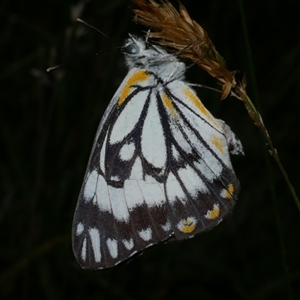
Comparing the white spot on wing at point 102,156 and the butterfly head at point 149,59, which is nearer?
the butterfly head at point 149,59

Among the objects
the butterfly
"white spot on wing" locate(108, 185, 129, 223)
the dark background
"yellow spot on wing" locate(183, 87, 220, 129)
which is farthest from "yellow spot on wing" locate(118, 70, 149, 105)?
the dark background

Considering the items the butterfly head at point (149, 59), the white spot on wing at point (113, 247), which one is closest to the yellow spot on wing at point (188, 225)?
the white spot on wing at point (113, 247)

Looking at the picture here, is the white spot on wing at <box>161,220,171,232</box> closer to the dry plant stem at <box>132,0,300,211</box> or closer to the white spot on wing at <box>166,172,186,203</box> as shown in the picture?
the white spot on wing at <box>166,172,186,203</box>

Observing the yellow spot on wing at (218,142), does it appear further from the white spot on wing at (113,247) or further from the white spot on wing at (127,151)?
the white spot on wing at (113,247)

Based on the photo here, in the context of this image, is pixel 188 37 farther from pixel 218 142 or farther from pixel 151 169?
pixel 151 169

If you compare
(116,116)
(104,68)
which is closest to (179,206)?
(116,116)

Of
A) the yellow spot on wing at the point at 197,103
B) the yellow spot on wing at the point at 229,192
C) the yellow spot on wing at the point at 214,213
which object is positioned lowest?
the yellow spot on wing at the point at 214,213
